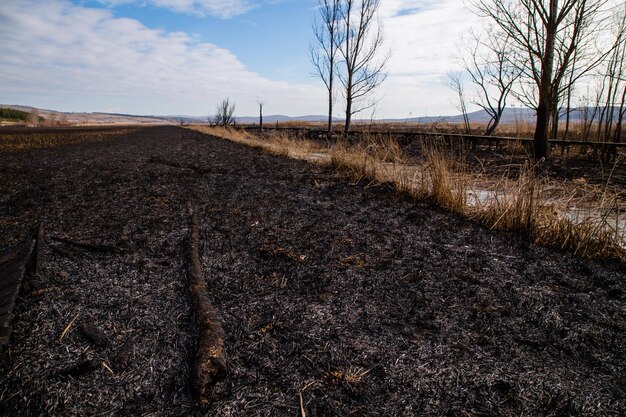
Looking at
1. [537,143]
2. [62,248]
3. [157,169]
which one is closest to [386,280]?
[62,248]

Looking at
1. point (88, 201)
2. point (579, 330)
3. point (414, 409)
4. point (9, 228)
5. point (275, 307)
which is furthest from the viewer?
point (88, 201)

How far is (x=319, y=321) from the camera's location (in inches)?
60.9

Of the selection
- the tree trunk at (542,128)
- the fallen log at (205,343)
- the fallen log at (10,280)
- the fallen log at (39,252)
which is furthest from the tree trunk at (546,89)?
the fallen log at (10,280)

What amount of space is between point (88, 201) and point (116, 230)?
1249mm

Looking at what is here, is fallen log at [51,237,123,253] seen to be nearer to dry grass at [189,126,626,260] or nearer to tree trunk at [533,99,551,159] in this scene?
dry grass at [189,126,626,260]

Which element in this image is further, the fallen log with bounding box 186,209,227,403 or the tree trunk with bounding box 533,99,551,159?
the tree trunk with bounding box 533,99,551,159

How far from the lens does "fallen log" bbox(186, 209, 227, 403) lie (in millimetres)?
1122

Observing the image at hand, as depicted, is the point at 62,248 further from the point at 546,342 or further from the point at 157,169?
the point at 157,169

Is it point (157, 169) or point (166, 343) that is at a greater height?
point (157, 169)

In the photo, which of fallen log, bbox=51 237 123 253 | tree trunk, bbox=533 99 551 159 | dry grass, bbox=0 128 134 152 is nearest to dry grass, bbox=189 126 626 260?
fallen log, bbox=51 237 123 253

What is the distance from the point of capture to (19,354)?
1.23 m

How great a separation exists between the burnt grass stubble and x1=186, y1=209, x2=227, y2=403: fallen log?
Result: 0.04 metres

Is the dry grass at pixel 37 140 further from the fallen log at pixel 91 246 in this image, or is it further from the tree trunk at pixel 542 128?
the tree trunk at pixel 542 128

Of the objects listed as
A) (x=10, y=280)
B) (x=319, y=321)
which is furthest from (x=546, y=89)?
(x=10, y=280)
